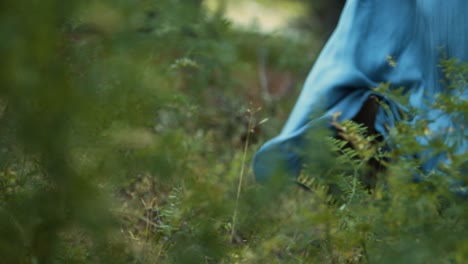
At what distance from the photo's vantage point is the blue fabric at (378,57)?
8.70 ft

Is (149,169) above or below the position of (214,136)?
above

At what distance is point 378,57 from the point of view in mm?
2730

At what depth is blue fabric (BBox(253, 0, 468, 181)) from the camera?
8.70 feet

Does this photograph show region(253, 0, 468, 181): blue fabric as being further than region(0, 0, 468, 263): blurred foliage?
Yes

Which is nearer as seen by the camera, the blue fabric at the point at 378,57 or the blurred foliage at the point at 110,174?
the blurred foliage at the point at 110,174

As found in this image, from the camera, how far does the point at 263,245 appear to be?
1.74m

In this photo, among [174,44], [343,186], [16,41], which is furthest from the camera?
[174,44]

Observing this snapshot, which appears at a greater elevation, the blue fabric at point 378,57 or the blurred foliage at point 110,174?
the blurred foliage at point 110,174

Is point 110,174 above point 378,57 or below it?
above

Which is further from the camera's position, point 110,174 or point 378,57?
point 378,57

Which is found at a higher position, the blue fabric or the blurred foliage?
the blurred foliage

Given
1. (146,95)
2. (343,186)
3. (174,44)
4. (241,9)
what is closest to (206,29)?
(174,44)

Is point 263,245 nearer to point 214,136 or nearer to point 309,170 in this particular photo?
point 309,170

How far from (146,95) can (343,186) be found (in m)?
0.60
